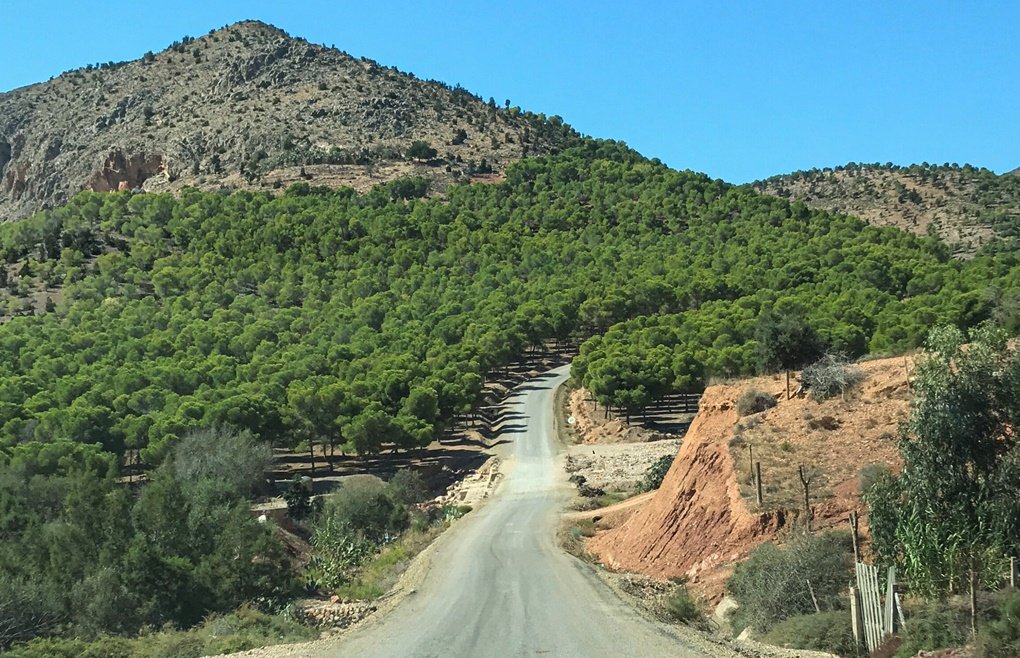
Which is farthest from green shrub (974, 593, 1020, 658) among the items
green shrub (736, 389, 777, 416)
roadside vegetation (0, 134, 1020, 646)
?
roadside vegetation (0, 134, 1020, 646)

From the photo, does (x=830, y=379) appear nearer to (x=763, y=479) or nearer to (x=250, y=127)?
(x=763, y=479)

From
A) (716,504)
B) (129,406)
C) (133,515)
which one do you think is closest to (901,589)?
(716,504)

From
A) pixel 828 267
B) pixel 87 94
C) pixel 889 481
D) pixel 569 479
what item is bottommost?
pixel 569 479

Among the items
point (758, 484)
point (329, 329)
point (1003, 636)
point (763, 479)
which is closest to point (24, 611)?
point (758, 484)

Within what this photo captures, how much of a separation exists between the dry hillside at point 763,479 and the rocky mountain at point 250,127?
9845 centimetres

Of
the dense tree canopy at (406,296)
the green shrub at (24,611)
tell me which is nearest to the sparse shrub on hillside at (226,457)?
the dense tree canopy at (406,296)

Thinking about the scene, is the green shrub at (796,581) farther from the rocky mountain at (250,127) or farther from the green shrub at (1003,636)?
the rocky mountain at (250,127)

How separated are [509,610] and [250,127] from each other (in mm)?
126920

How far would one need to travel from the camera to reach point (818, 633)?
14.3 m

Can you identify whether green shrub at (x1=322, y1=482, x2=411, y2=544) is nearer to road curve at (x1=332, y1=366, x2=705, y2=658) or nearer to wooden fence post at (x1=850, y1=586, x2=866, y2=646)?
road curve at (x1=332, y1=366, x2=705, y2=658)

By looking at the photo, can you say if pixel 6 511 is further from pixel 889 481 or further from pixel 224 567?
pixel 889 481

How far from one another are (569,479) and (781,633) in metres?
28.9

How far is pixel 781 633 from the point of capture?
1502 cm

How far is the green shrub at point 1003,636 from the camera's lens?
1083 cm
